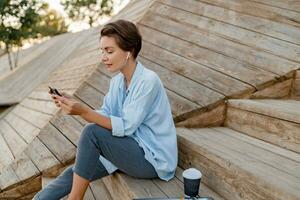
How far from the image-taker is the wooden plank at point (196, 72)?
2572 millimetres

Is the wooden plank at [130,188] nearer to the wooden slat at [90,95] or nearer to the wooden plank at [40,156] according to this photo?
the wooden plank at [40,156]

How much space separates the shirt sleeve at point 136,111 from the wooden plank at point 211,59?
0.90 meters

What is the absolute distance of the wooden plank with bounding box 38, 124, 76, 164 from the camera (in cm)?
283

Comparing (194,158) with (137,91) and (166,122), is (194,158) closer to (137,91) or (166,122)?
(166,122)

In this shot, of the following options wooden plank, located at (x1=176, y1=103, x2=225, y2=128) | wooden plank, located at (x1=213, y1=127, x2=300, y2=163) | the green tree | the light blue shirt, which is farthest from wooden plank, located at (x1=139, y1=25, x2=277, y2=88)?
the green tree

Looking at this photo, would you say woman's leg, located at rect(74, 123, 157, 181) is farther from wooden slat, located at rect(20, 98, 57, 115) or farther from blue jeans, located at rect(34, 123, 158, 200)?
wooden slat, located at rect(20, 98, 57, 115)

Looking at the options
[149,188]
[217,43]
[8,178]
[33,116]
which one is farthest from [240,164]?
[33,116]

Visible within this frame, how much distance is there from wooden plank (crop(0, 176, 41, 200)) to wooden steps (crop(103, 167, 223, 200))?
966 millimetres

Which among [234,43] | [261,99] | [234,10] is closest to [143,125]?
[261,99]

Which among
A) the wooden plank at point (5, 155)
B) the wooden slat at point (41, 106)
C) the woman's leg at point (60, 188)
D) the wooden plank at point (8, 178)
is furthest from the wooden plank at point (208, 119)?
the wooden plank at point (5, 155)

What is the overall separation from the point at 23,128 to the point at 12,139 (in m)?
0.16

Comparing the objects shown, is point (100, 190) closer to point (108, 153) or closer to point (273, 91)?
point (108, 153)

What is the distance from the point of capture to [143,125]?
2037 mm

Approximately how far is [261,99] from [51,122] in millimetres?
1749
